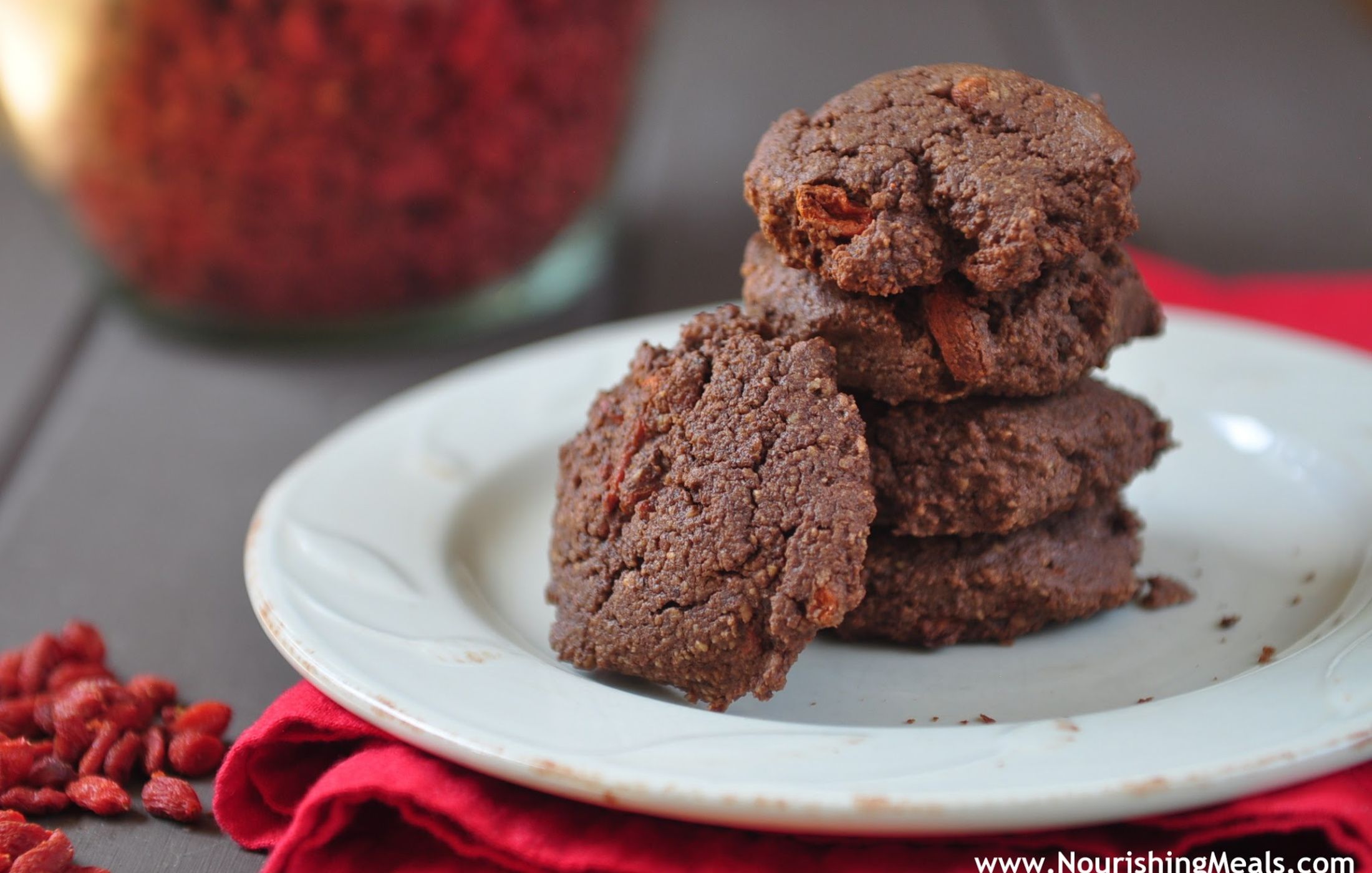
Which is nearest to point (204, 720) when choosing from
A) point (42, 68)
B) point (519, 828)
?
point (519, 828)

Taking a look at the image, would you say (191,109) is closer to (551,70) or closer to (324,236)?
(324,236)

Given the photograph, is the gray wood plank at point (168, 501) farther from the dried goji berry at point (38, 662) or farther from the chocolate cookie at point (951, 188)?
the chocolate cookie at point (951, 188)

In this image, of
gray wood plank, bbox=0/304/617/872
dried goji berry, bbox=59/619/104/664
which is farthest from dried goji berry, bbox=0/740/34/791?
dried goji berry, bbox=59/619/104/664

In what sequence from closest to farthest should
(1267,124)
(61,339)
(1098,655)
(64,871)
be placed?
(64,871)
(1098,655)
(61,339)
(1267,124)

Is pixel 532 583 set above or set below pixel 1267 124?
below

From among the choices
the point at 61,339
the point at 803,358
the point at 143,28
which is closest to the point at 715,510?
the point at 803,358

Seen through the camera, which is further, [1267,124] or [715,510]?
[1267,124]
